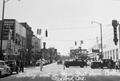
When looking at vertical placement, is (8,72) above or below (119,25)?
below

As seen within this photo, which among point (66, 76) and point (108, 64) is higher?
point (66, 76)

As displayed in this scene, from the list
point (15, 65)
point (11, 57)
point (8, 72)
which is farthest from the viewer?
point (11, 57)

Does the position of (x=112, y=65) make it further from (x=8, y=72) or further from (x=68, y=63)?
(x=8, y=72)

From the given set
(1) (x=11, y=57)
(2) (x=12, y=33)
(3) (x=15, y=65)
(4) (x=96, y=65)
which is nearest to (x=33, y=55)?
(2) (x=12, y=33)

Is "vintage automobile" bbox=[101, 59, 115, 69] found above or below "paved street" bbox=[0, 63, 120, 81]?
below

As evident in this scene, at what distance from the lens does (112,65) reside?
146 ft

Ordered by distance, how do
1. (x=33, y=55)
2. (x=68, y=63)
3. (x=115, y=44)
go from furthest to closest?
(x=33, y=55), (x=115, y=44), (x=68, y=63)

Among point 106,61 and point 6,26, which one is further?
point 6,26

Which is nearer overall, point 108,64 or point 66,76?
point 66,76

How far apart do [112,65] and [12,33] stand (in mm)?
30972

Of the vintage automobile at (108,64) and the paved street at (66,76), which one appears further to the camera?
the vintage automobile at (108,64)

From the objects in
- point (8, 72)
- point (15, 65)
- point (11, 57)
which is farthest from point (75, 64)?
point (8, 72)

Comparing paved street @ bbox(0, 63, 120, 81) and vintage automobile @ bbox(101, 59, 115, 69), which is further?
vintage automobile @ bbox(101, 59, 115, 69)

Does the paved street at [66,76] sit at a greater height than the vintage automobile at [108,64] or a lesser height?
greater
